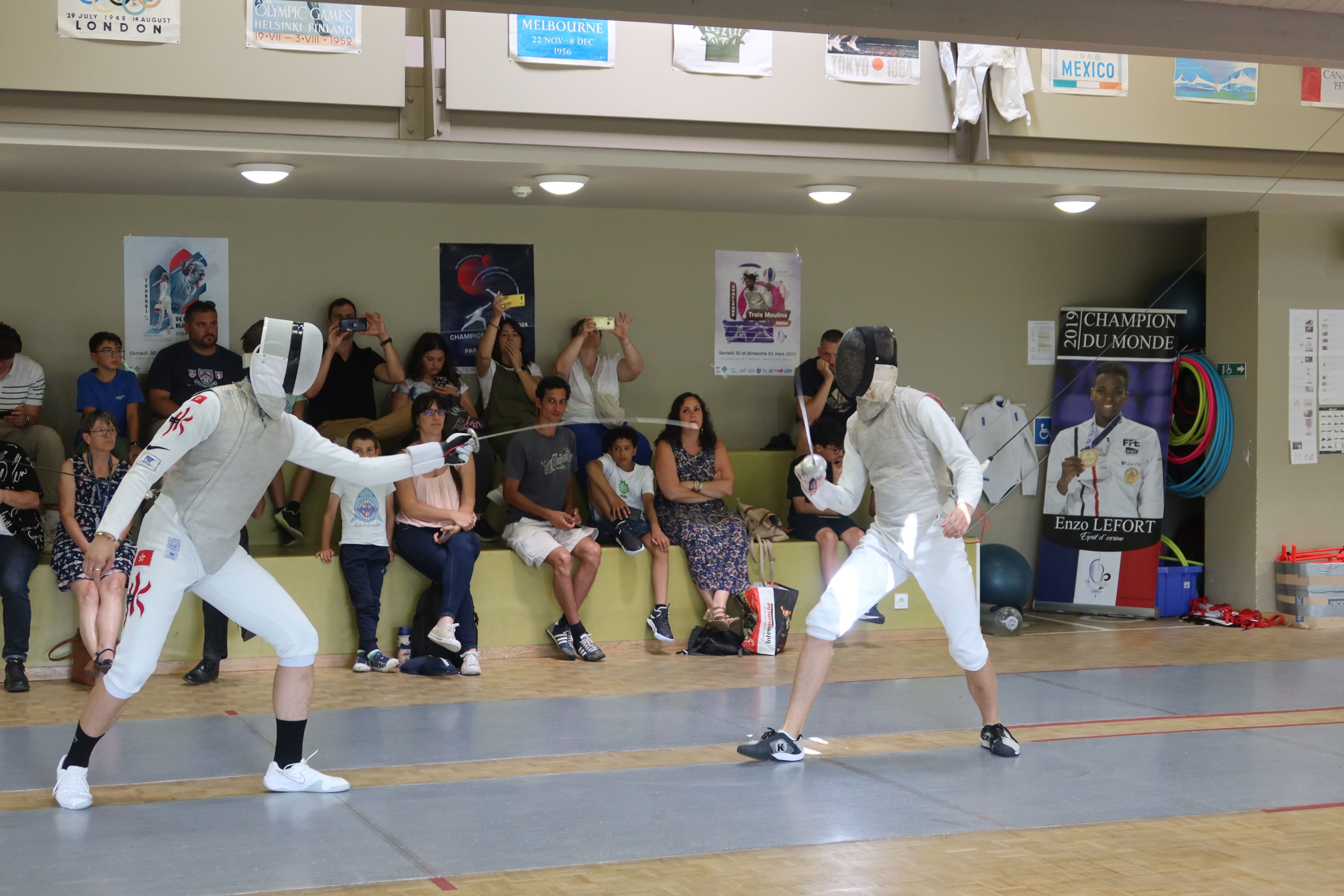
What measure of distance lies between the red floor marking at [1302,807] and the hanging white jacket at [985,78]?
334 cm

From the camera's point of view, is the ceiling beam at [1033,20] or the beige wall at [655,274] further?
the beige wall at [655,274]

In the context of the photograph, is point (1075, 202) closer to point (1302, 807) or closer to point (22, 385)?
point (1302, 807)

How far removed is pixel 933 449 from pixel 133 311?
4.15 metres

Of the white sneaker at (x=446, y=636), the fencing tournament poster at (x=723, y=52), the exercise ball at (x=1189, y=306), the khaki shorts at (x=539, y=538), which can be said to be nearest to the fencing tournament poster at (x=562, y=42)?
the fencing tournament poster at (x=723, y=52)

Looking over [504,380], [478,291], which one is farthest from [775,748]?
[478,291]

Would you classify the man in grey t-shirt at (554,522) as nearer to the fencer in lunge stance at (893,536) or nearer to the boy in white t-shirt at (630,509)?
the boy in white t-shirt at (630,509)

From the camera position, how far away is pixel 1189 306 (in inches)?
299

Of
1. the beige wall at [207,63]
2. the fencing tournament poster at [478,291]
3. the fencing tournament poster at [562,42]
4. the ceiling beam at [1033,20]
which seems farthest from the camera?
the fencing tournament poster at [478,291]

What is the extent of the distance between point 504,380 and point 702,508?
119cm

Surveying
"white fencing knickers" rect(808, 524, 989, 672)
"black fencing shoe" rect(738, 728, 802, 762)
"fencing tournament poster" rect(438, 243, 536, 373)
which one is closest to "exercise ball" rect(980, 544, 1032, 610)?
"fencing tournament poster" rect(438, 243, 536, 373)

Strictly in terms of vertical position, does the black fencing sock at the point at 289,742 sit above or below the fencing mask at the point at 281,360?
below

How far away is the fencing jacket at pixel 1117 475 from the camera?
729 cm

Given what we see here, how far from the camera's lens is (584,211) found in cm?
700

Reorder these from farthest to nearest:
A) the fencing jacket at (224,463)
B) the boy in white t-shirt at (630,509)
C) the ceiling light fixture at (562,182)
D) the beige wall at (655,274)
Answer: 1. the beige wall at (655,274)
2. the boy in white t-shirt at (630,509)
3. the ceiling light fixture at (562,182)
4. the fencing jacket at (224,463)
